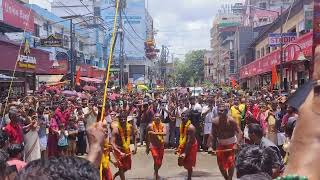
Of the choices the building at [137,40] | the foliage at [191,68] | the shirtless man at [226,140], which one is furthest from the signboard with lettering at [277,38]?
the foliage at [191,68]

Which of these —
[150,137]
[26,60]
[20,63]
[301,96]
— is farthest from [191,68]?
[301,96]

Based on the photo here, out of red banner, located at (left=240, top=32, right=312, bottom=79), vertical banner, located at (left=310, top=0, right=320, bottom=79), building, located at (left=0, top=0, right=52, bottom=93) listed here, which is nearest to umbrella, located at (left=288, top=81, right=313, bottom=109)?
vertical banner, located at (left=310, top=0, right=320, bottom=79)

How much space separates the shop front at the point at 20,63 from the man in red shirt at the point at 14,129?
8.03m

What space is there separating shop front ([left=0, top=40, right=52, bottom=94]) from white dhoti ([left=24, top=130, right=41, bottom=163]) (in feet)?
23.8

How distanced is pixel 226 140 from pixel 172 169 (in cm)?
266

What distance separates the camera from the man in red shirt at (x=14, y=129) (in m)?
9.08

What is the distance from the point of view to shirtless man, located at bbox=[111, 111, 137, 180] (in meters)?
9.92

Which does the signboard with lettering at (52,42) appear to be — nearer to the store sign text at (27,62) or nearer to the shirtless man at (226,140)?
the store sign text at (27,62)

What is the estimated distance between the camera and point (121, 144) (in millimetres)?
10078

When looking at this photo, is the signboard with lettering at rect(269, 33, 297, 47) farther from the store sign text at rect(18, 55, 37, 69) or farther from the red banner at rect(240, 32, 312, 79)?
the store sign text at rect(18, 55, 37, 69)

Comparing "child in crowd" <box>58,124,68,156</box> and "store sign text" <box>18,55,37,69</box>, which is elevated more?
"store sign text" <box>18,55,37,69</box>

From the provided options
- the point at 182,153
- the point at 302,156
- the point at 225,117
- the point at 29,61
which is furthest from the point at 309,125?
the point at 29,61

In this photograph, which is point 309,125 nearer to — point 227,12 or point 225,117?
point 225,117

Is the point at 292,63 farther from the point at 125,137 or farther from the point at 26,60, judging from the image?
the point at 125,137
